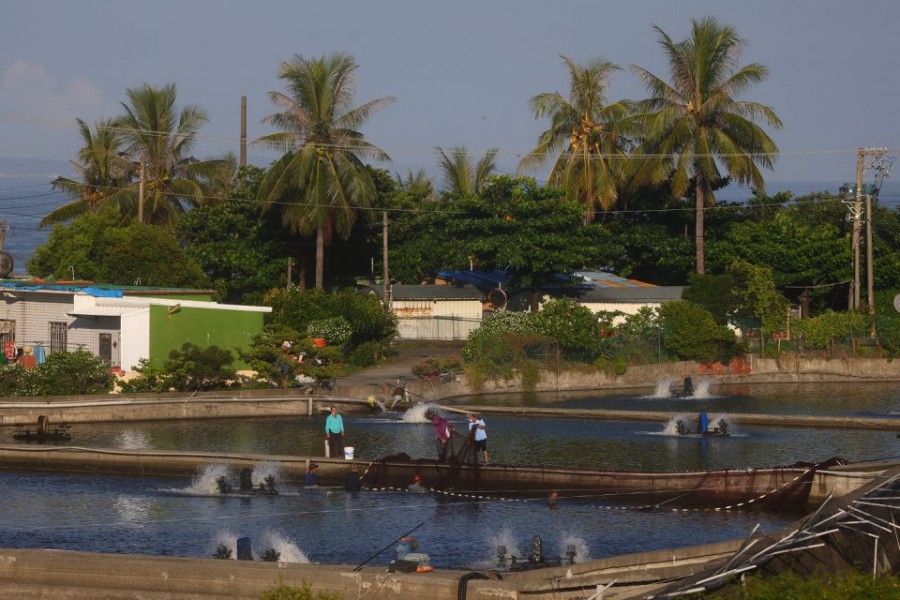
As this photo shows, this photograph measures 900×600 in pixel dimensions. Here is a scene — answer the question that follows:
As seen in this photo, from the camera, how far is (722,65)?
2363 inches

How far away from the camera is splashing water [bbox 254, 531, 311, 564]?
20128mm

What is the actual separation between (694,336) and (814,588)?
37.4m

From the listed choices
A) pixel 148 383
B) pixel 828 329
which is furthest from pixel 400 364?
Answer: pixel 828 329

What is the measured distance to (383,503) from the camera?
84.2 feet

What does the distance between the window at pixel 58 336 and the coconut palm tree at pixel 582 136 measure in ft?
90.9

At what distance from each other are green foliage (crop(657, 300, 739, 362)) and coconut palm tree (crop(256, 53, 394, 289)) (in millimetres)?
16488

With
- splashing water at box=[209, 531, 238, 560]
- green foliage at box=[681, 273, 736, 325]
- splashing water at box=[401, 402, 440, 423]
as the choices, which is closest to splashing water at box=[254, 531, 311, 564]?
splashing water at box=[209, 531, 238, 560]

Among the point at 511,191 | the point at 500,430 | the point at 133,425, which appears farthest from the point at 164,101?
the point at 500,430

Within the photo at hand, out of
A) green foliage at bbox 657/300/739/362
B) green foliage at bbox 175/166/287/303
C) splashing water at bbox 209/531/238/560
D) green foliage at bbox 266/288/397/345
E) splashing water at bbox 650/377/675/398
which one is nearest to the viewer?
splashing water at bbox 209/531/238/560

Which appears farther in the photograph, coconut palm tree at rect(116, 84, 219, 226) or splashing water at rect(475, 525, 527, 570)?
coconut palm tree at rect(116, 84, 219, 226)

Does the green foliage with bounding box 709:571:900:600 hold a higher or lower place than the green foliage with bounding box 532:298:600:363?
lower

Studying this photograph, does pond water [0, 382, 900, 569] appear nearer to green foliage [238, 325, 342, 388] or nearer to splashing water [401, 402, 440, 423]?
splashing water [401, 402, 440, 423]

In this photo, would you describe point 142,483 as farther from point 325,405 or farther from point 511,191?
point 511,191

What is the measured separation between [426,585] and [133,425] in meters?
24.4
